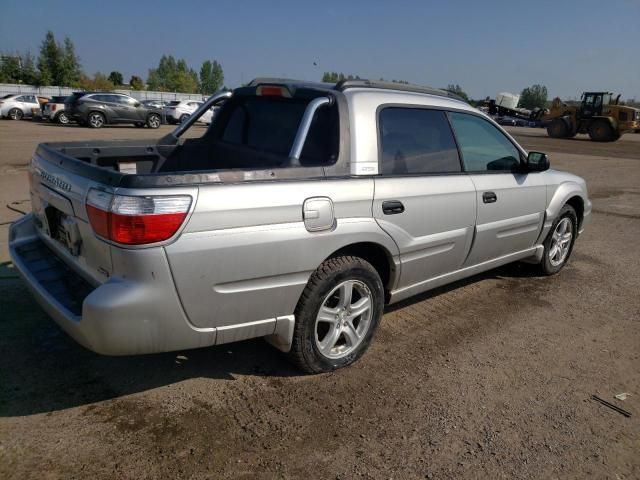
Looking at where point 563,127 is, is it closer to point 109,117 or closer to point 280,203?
point 109,117

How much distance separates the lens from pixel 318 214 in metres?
2.82

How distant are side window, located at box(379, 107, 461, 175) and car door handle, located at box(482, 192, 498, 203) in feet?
1.06

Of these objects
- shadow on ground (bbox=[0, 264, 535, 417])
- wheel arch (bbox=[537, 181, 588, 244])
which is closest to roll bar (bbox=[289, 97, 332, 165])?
shadow on ground (bbox=[0, 264, 535, 417])

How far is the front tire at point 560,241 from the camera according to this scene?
5051 millimetres

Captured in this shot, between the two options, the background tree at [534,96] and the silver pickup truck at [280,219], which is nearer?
the silver pickup truck at [280,219]

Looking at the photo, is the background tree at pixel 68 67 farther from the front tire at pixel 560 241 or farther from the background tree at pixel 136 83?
the front tire at pixel 560 241

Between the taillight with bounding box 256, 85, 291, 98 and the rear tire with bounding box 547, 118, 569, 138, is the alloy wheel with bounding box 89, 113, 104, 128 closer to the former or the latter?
the taillight with bounding box 256, 85, 291, 98

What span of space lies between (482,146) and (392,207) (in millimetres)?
1412

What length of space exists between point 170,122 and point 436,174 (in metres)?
27.8

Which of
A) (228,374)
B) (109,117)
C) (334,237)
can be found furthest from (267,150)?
(109,117)

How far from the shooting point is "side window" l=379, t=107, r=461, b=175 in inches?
132

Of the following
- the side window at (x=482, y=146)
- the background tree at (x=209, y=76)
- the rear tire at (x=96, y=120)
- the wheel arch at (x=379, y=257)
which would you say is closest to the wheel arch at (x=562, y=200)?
the side window at (x=482, y=146)

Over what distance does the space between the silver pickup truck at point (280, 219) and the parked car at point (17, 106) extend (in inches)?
1117

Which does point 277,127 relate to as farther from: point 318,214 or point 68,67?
point 68,67
